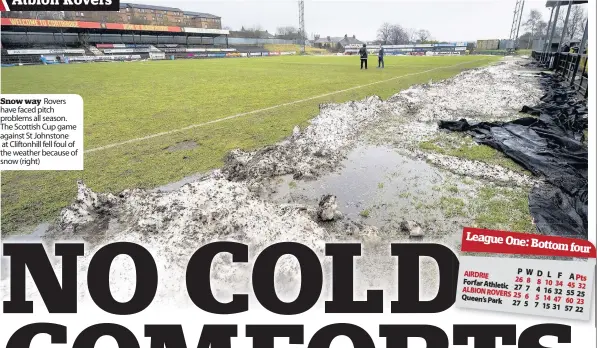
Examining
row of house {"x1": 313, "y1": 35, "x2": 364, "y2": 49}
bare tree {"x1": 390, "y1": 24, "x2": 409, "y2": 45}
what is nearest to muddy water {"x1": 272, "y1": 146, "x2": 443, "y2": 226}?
row of house {"x1": 313, "y1": 35, "x2": 364, "y2": 49}

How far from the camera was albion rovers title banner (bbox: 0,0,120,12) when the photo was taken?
17.5 ft

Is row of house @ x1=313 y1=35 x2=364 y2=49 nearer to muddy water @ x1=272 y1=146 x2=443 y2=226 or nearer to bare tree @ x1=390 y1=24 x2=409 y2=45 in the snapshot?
bare tree @ x1=390 y1=24 x2=409 y2=45

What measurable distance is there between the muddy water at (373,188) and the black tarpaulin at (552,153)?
3.97 feet

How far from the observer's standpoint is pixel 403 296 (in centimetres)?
229

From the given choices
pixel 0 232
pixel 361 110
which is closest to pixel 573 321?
pixel 0 232

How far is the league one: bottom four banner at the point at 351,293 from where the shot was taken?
1.98 meters

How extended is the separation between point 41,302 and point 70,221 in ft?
4.56

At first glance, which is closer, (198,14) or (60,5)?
(60,5)

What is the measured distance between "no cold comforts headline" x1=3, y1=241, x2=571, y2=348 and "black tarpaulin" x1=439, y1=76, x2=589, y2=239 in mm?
1756

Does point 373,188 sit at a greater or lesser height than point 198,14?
lesser

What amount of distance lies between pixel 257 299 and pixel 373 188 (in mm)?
2616

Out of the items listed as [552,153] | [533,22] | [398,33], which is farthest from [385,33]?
[552,153]

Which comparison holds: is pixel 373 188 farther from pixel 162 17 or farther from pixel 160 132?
pixel 162 17

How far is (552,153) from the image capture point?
5305 millimetres
